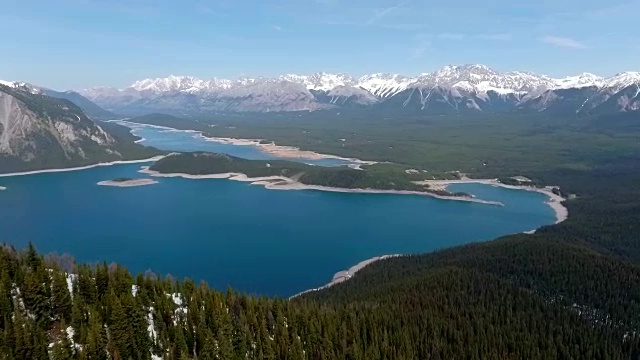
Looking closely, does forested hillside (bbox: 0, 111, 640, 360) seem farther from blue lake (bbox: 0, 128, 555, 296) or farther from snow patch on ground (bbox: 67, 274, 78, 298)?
blue lake (bbox: 0, 128, 555, 296)

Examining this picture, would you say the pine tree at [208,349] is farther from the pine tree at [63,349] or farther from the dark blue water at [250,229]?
the dark blue water at [250,229]

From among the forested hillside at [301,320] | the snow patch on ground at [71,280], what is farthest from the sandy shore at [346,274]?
the snow patch on ground at [71,280]

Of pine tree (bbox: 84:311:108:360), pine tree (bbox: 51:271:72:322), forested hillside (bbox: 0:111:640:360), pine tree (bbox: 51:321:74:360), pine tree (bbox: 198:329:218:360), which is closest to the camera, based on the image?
pine tree (bbox: 51:321:74:360)

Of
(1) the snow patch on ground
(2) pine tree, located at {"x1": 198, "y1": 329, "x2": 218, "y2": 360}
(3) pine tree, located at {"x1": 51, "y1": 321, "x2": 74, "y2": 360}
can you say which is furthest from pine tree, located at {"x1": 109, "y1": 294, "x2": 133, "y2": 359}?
(1) the snow patch on ground

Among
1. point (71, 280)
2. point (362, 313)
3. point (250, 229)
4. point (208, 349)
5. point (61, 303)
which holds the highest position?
point (61, 303)

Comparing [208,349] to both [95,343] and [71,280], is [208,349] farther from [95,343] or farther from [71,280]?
[71,280]

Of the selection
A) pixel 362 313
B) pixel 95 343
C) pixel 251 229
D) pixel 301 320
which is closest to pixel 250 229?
pixel 251 229

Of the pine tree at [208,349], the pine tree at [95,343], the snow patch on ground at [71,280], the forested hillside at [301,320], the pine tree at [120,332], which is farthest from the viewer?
the snow patch on ground at [71,280]

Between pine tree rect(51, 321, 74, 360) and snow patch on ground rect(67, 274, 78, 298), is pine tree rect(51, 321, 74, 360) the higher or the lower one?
the lower one

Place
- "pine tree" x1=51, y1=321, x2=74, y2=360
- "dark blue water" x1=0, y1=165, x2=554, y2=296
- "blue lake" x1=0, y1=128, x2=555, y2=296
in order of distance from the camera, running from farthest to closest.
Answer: "dark blue water" x1=0, y1=165, x2=554, y2=296 < "blue lake" x1=0, y1=128, x2=555, y2=296 < "pine tree" x1=51, y1=321, x2=74, y2=360
